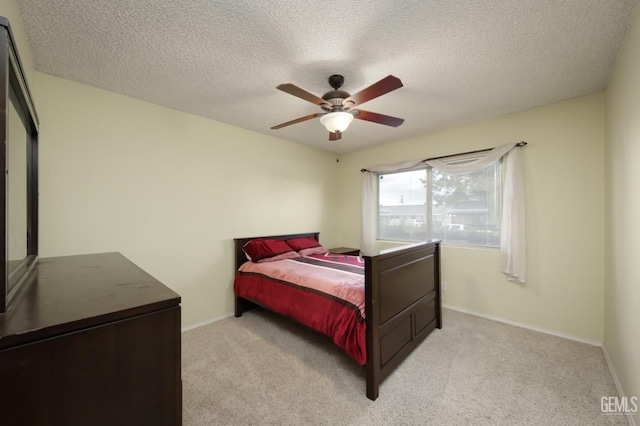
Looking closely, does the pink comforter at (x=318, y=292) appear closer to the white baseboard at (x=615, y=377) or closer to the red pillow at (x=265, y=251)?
the red pillow at (x=265, y=251)

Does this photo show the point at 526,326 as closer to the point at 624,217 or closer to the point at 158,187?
the point at 624,217

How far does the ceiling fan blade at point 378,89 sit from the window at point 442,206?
2172 mm

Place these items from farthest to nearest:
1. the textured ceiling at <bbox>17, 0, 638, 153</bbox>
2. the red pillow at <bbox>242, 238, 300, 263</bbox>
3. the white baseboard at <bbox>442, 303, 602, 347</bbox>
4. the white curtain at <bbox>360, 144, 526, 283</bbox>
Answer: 1. the red pillow at <bbox>242, 238, 300, 263</bbox>
2. the white curtain at <bbox>360, 144, 526, 283</bbox>
3. the white baseboard at <bbox>442, 303, 602, 347</bbox>
4. the textured ceiling at <bbox>17, 0, 638, 153</bbox>

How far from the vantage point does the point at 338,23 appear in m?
1.61

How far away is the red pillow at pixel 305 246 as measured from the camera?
3.73 m

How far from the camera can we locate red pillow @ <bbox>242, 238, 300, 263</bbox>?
327cm

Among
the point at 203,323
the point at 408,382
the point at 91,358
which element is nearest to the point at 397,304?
the point at 408,382

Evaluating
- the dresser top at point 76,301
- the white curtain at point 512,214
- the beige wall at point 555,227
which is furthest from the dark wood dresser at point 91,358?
the beige wall at point 555,227

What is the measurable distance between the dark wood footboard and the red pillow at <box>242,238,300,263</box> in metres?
1.69

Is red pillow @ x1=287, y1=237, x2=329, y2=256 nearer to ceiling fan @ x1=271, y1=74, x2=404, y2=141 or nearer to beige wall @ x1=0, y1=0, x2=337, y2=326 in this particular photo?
beige wall @ x1=0, y1=0, x2=337, y2=326

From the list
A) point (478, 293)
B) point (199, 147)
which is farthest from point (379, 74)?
point (478, 293)

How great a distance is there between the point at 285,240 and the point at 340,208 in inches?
58.8

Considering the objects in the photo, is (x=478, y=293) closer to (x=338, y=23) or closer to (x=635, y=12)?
(x=635, y=12)

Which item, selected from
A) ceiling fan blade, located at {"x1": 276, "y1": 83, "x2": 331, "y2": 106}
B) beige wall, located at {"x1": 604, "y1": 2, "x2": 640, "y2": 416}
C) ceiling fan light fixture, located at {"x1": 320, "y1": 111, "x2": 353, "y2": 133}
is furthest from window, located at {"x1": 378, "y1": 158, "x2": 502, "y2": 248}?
ceiling fan blade, located at {"x1": 276, "y1": 83, "x2": 331, "y2": 106}
